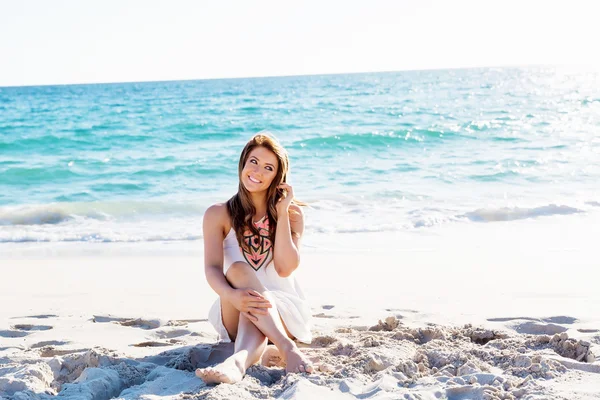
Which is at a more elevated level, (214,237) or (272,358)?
(214,237)

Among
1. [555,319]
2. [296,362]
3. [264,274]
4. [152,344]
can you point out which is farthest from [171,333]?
[555,319]

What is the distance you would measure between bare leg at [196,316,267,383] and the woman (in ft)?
0.05

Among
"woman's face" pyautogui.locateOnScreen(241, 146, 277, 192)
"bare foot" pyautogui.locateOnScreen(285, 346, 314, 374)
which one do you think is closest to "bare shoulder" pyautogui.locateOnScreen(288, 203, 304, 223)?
"woman's face" pyautogui.locateOnScreen(241, 146, 277, 192)

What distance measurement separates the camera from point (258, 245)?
12.6 ft

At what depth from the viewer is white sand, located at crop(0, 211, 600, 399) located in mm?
3150

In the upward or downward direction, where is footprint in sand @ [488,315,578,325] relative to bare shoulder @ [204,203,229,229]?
downward

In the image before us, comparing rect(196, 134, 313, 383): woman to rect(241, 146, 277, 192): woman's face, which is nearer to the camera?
rect(196, 134, 313, 383): woman

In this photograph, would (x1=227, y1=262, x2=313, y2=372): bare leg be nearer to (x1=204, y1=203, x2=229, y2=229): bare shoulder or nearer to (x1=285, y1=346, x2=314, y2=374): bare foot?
(x1=285, y1=346, x2=314, y2=374): bare foot

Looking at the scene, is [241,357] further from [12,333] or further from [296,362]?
[12,333]

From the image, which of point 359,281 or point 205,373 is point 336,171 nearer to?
point 359,281

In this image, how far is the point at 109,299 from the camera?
5207 millimetres

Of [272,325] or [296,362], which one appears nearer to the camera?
[296,362]

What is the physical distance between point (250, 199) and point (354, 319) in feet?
4.23

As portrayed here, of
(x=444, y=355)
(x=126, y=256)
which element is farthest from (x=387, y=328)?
(x=126, y=256)
